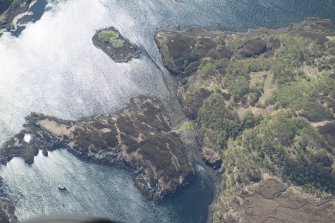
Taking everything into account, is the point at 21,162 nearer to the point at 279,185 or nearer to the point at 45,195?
the point at 45,195

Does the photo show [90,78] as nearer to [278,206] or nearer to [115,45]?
[115,45]

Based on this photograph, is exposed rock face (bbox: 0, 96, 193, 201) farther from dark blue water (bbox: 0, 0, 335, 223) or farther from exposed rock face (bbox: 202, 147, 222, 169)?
exposed rock face (bbox: 202, 147, 222, 169)

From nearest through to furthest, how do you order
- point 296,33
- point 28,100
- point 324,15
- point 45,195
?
point 45,195
point 28,100
point 296,33
point 324,15

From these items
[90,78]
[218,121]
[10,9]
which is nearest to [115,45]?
[90,78]

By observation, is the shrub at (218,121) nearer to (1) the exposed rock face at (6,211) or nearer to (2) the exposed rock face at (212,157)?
(2) the exposed rock face at (212,157)

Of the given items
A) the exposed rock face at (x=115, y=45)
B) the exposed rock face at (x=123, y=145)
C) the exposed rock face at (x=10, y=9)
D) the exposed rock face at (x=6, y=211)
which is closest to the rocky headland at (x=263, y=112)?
the exposed rock face at (x=115, y=45)

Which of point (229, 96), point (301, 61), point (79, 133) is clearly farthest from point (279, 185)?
point (79, 133)
